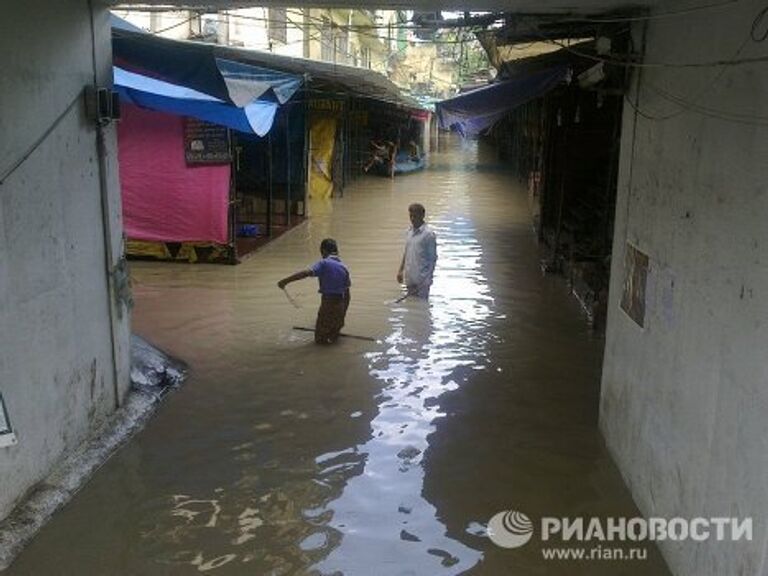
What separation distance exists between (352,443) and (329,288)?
2.50 m

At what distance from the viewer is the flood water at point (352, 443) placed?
427 cm

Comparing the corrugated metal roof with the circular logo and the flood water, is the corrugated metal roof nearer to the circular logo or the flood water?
the flood water

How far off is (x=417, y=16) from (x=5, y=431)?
6431mm

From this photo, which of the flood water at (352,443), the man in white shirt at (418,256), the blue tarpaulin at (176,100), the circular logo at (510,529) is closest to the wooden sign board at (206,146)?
the blue tarpaulin at (176,100)

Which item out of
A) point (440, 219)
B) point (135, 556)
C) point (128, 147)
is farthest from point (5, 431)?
point (440, 219)

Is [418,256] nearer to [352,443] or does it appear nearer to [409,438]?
[409,438]

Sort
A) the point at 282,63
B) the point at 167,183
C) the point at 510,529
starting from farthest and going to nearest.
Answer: the point at 167,183 → the point at 282,63 → the point at 510,529

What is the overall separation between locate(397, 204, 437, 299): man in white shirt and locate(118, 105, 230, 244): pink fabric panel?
10.6 feet

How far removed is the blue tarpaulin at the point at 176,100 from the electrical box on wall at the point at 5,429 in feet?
16.5

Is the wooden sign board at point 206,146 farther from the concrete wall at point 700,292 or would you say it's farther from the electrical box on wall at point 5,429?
the electrical box on wall at point 5,429

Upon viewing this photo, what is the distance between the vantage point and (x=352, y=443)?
18.7 ft

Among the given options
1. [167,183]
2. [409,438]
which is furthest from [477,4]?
[167,183]

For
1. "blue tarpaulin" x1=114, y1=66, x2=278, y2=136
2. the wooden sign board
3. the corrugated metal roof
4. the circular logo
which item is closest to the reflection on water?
the circular logo

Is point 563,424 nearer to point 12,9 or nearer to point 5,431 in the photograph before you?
point 5,431
